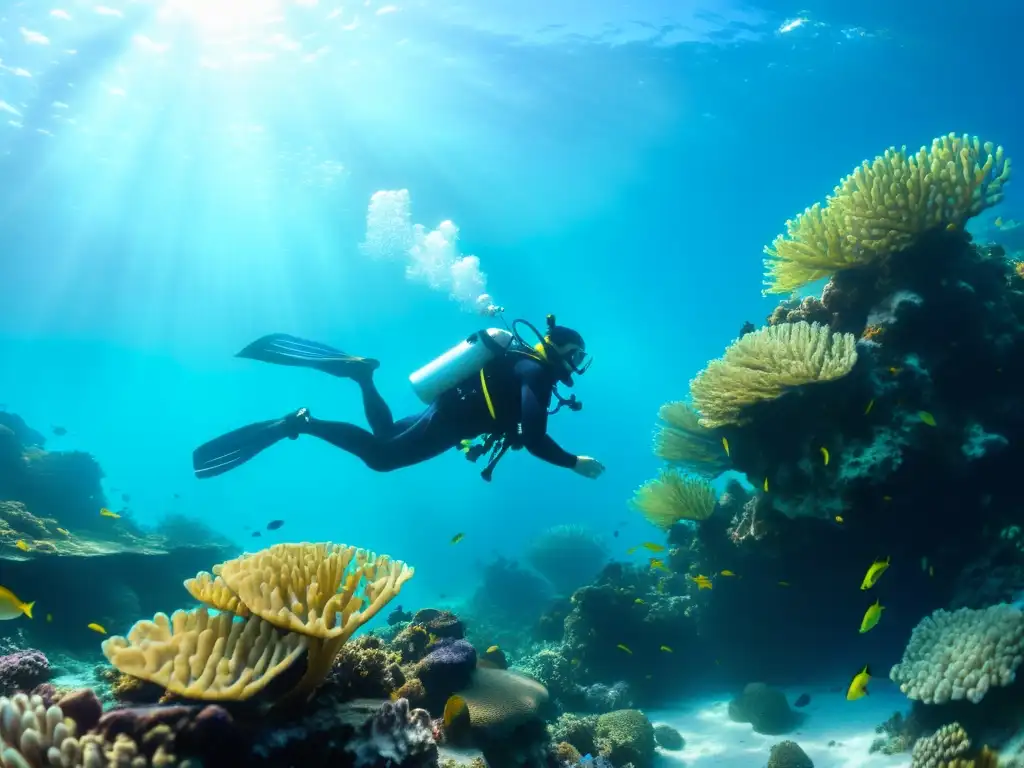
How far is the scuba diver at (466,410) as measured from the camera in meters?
6.10

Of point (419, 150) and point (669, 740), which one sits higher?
point (419, 150)

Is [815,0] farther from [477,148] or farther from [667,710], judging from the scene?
[667,710]

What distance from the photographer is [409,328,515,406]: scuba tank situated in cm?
669

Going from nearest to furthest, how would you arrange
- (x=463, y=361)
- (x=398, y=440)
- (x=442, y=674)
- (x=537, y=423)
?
(x=442, y=674) < (x=537, y=423) < (x=463, y=361) < (x=398, y=440)

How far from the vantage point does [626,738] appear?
23.2ft

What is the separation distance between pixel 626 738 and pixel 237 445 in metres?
6.29

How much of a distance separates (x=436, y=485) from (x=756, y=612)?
329ft

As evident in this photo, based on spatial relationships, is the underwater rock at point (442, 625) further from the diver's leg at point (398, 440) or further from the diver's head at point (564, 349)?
the diver's head at point (564, 349)

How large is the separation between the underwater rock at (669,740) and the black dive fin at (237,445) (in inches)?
258

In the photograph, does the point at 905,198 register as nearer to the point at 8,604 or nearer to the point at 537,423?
the point at 537,423

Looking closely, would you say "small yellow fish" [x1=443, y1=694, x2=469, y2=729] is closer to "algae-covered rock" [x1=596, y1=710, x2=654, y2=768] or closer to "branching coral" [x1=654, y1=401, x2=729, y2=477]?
"algae-covered rock" [x1=596, y1=710, x2=654, y2=768]

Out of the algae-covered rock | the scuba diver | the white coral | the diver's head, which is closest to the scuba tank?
the scuba diver

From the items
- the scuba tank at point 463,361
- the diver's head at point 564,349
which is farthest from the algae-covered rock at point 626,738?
the scuba tank at point 463,361

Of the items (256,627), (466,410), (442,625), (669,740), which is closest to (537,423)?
(466,410)
